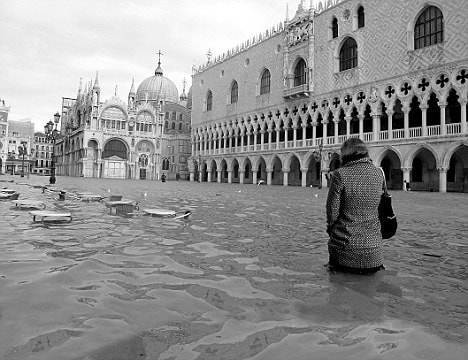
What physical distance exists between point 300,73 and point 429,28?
534 inches

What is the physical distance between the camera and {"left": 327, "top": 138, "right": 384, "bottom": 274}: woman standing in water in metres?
3.76

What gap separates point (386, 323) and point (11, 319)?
8.81ft

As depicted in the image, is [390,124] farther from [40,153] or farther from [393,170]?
[40,153]

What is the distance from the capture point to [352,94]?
31.4 meters

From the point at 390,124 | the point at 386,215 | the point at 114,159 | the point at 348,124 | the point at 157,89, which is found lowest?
Result: the point at 386,215

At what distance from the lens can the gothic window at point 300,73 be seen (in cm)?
3741

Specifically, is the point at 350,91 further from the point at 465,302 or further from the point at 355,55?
the point at 465,302

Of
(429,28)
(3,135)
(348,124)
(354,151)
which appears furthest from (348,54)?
(3,135)

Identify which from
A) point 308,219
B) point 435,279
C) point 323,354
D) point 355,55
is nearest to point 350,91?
point 355,55

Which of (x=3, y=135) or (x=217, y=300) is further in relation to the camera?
(x=3, y=135)

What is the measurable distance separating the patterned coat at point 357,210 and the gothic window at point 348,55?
30903 millimetres

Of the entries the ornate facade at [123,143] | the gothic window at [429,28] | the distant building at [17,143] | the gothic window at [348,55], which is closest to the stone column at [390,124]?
the gothic window at [429,28]

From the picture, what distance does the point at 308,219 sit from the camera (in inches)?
355

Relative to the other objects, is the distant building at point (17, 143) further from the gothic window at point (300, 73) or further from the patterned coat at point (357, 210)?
the patterned coat at point (357, 210)
